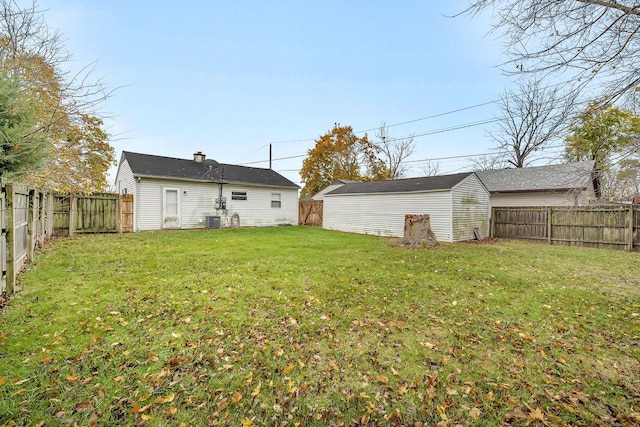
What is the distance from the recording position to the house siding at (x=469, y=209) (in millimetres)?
12091

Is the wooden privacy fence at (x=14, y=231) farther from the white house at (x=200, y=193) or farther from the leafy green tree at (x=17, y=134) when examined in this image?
the white house at (x=200, y=193)

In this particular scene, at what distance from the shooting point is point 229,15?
376 inches

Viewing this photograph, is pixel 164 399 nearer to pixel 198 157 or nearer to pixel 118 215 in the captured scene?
pixel 118 215

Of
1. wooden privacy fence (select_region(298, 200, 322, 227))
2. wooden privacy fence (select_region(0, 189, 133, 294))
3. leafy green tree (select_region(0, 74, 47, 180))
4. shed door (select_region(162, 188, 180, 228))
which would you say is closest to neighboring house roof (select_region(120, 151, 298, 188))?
shed door (select_region(162, 188, 180, 228))

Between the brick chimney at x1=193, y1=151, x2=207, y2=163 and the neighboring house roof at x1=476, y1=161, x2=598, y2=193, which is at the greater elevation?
the brick chimney at x1=193, y1=151, x2=207, y2=163

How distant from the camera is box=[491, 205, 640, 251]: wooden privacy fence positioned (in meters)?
9.90

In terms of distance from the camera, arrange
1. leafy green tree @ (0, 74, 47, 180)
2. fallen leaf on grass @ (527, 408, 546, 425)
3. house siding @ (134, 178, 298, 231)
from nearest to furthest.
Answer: fallen leaf on grass @ (527, 408, 546, 425), leafy green tree @ (0, 74, 47, 180), house siding @ (134, 178, 298, 231)

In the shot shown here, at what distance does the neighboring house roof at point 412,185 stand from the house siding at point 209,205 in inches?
159

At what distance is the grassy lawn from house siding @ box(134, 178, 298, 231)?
8520 millimetres

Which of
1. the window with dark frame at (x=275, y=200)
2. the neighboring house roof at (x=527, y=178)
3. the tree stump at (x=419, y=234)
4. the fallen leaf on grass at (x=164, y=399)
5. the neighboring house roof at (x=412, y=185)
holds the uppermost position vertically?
the neighboring house roof at (x=527, y=178)

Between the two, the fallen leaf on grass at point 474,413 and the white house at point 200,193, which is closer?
the fallen leaf on grass at point 474,413

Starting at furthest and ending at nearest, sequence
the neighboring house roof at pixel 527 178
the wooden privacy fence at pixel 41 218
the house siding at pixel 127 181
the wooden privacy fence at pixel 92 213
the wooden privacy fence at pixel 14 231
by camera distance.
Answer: the neighboring house roof at pixel 527 178 < the house siding at pixel 127 181 < the wooden privacy fence at pixel 92 213 < the wooden privacy fence at pixel 41 218 < the wooden privacy fence at pixel 14 231

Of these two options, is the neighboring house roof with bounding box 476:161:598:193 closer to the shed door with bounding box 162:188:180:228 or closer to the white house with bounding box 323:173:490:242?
the white house with bounding box 323:173:490:242

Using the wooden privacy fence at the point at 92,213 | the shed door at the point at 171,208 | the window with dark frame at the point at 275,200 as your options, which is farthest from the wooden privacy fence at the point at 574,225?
Answer: the wooden privacy fence at the point at 92,213
